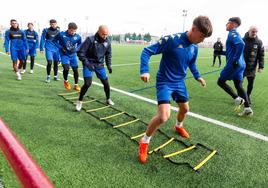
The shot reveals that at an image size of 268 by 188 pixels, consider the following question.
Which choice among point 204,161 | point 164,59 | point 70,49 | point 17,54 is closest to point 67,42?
point 70,49

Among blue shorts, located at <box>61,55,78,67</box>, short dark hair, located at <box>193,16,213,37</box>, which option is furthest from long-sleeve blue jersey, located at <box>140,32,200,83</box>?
blue shorts, located at <box>61,55,78,67</box>

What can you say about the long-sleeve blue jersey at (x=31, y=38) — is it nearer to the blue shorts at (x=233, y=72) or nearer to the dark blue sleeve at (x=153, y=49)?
the blue shorts at (x=233, y=72)

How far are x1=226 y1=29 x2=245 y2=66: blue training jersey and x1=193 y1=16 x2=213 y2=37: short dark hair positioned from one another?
2378mm

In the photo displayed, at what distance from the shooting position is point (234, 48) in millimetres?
5730

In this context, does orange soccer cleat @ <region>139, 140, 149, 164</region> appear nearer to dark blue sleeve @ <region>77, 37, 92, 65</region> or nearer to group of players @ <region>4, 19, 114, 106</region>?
group of players @ <region>4, 19, 114, 106</region>

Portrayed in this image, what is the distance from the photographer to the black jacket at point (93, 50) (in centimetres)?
586

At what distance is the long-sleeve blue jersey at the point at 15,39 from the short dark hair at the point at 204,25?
26.1 feet

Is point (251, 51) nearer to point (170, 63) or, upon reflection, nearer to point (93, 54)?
point (170, 63)

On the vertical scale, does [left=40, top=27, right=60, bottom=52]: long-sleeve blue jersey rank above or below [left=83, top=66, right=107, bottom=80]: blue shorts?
above

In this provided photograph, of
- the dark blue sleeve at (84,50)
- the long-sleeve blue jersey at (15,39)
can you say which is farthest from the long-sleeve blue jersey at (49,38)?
the dark blue sleeve at (84,50)

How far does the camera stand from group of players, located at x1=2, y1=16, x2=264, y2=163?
3807 mm

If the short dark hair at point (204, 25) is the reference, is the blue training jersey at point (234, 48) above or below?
below

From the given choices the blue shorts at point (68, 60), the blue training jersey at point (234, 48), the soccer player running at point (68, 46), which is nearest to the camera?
the blue training jersey at point (234, 48)

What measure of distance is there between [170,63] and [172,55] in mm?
144
